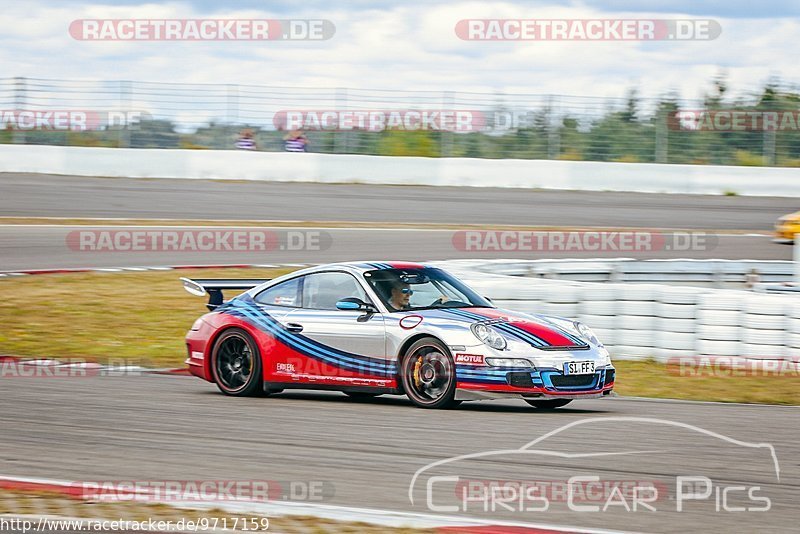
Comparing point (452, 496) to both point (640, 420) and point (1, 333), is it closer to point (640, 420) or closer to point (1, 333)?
point (640, 420)

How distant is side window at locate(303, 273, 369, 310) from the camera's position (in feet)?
29.0

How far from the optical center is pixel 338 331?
862 centimetres

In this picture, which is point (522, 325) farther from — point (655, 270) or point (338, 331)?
point (655, 270)

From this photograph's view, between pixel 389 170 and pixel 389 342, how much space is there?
57.6ft

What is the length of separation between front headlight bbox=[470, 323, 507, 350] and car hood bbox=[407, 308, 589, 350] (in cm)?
4

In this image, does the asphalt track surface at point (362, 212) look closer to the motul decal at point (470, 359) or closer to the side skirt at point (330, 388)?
the side skirt at point (330, 388)

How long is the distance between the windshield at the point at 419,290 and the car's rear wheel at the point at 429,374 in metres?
0.48

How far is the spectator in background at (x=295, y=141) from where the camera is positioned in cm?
2559

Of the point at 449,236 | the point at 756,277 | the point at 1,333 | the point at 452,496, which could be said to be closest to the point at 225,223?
the point at 449,236

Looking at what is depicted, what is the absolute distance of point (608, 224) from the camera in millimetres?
20984

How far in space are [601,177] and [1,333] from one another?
1592 centimetres

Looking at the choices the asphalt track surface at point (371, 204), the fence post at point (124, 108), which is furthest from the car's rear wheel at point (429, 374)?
the fence post at point (124, 108)
